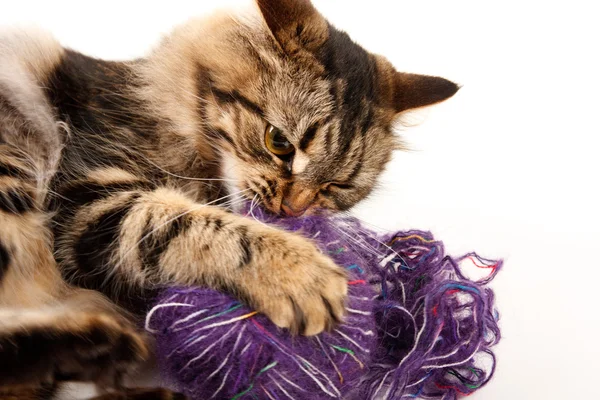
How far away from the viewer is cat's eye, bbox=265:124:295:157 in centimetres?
122

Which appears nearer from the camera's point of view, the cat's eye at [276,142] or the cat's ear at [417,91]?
the cat's eye at [276,142]

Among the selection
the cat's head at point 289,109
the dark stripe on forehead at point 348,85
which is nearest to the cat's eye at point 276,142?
the cat's head at point 289,109

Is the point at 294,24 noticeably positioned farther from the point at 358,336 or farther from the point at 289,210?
the point at 358,336

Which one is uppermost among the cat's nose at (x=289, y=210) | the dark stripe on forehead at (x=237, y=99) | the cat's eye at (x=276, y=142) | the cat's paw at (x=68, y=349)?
the dark stripe on forehead at (x=237, y=99)

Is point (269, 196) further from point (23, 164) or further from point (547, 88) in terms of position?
point (547, 88)

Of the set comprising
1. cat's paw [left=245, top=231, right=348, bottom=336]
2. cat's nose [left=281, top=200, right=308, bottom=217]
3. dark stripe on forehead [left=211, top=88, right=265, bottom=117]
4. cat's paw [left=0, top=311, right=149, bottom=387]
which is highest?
dark stripe on forehead [left=211, top=88, right=265, bottom=117]

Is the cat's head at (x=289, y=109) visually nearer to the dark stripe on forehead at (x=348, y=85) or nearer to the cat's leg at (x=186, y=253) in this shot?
the dark stripe on forehead at (x=348, y=85)

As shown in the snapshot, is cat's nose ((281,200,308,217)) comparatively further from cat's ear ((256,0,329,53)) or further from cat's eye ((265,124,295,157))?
cat's ear ((256,0,329,53))

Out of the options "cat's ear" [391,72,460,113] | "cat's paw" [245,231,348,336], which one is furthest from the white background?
"cat's paw" [245,231,348,336]

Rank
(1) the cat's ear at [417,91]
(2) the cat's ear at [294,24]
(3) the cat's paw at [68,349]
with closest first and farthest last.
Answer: (3) the cat's paw at [68,349] < (2) the cat's ear at [294,24] < (1) the cat's ear at [417,91]

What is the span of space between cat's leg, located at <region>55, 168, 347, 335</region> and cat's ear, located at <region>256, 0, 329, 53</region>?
1.21 ft

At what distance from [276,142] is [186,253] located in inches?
11.5

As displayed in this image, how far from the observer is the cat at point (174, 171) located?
1.02 meters

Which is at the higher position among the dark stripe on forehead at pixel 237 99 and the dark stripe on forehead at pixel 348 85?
the dark stripe on forehead at pixel 348 85
